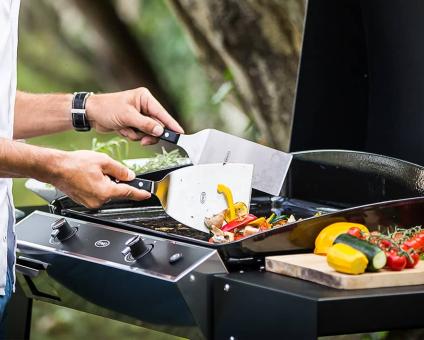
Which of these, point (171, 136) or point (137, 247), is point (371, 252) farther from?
point (171, 136)

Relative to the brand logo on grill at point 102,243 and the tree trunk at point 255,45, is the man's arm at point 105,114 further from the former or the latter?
the tree trunk at point 255,45

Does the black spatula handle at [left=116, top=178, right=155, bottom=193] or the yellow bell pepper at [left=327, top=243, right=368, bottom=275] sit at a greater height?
the black spatula handle at [left=116, top=178, right=155, bottom=193]

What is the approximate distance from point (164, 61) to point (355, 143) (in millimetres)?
1862

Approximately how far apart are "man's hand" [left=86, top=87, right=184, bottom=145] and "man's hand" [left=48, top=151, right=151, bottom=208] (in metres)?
0.35

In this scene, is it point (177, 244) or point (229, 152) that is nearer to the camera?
point (177, 244)

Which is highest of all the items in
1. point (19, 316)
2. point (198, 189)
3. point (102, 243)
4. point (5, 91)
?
point (5, 91)

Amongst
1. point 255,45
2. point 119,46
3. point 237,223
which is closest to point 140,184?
point 237,223

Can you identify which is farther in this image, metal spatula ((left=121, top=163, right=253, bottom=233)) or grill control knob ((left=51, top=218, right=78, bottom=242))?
grill control knob ((left=51, top=218, right=78, bottom=242))

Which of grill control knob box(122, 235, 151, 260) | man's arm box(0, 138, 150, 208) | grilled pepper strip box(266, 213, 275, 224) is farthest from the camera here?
grilled pepper strip box(266, 213, 275, 224)

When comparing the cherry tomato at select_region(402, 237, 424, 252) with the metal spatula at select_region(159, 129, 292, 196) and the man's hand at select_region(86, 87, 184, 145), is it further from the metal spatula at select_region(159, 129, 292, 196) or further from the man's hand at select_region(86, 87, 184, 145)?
the man's hand at select_region(86, 87, 184, 145)

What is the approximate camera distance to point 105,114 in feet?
8.61

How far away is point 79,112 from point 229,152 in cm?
38

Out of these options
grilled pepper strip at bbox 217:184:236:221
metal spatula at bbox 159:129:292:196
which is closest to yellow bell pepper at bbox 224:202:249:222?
grilled pepper strip at bbox 217:184:236:221

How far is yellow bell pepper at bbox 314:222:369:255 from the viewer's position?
2.22m
